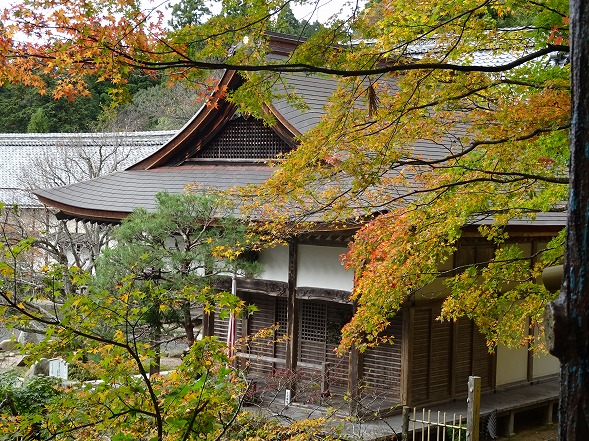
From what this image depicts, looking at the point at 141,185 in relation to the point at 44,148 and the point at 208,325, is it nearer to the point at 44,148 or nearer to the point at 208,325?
the point at 208,325

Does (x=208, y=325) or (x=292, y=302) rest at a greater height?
(x=292, y=302)

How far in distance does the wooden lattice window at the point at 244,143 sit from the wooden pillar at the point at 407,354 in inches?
133

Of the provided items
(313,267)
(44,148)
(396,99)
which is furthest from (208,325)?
(44,148)

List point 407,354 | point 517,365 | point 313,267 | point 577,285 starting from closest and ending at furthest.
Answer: point 577,285 → point 407,354 → point 313,267 → point 517,365

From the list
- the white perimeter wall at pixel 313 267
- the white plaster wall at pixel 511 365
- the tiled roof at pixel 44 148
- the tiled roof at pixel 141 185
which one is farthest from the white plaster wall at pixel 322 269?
the tiled roof at pixel 44 148

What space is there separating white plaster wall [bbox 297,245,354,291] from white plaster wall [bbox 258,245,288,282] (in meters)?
0.27

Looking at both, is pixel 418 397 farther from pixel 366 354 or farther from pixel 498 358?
pixel 498 358

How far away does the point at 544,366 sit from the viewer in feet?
45.9

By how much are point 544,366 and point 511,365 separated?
1.09 meters

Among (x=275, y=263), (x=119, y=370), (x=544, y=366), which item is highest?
(x=119, y=370)

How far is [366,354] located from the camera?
11.6m

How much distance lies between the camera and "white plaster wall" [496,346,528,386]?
13.0 metres

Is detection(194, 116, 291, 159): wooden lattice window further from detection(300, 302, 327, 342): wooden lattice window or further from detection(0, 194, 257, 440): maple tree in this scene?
detection(0, 194, 257, 440): maple tree

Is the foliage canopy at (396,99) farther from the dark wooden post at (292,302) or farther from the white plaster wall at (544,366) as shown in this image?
the white plaster wall at (544,366)
